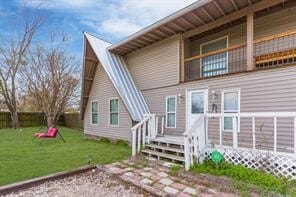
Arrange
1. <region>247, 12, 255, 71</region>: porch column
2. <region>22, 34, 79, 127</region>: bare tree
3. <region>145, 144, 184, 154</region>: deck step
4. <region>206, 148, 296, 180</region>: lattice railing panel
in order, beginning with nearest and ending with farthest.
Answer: <region>206, 148, 296, 180</region>: lattice railing panel, <region>145, 144, 184, 154</region>: deck step, <region>247, 12, 255, 71</region>: porch column, <region>22, 34, 79, 127</region>: bare tree

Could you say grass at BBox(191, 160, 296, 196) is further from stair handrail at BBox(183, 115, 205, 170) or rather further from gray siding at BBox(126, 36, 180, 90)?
gray siding at BBox(126, 36, 180, 90)

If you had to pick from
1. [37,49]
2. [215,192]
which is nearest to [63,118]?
[37,49]

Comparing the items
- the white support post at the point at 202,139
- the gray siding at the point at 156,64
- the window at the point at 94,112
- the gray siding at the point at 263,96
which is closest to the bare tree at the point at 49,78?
the window at the point at 94,112

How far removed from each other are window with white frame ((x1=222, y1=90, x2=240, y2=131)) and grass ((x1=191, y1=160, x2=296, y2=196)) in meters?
2.23

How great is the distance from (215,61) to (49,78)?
1639 centimetres

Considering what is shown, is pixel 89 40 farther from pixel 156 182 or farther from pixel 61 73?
pixel 61 73

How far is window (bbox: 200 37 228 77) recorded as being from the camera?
9.01 meters

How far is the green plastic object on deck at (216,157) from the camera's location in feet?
18.6

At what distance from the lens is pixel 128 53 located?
39.7 ft

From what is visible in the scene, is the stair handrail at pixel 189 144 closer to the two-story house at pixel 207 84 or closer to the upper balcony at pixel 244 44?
the two-story house at pixel 207 84

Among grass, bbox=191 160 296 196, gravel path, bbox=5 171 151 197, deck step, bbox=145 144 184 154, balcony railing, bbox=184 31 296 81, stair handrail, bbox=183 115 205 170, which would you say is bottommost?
gravel path, bbox=5 171 151 197

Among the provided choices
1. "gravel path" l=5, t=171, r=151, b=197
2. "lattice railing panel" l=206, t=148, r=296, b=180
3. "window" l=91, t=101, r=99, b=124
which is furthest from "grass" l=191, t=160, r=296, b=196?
"window" l=91, t=101, r=99, b=124

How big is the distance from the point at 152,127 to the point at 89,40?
20.4 ft

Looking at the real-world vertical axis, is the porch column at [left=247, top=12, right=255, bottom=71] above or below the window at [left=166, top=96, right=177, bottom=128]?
above
